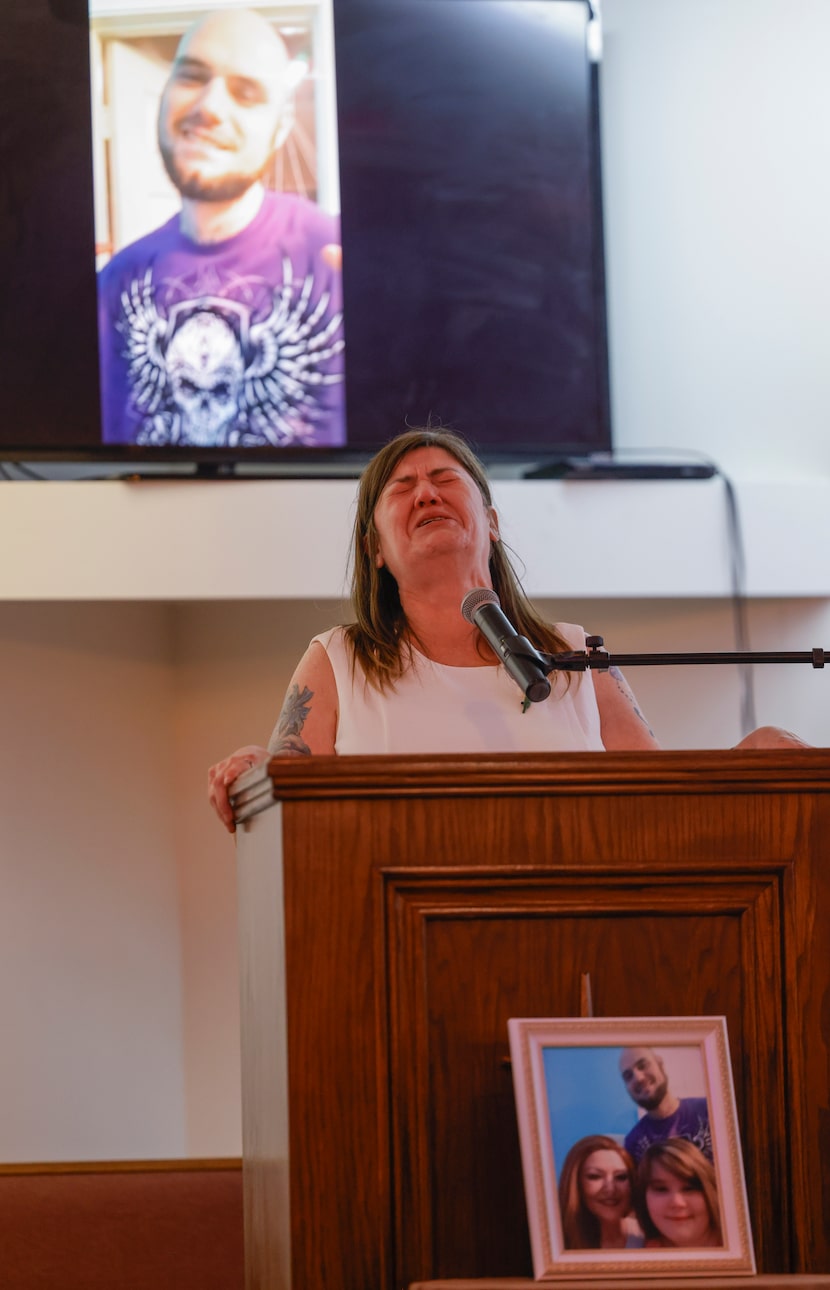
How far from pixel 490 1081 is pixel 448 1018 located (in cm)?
6

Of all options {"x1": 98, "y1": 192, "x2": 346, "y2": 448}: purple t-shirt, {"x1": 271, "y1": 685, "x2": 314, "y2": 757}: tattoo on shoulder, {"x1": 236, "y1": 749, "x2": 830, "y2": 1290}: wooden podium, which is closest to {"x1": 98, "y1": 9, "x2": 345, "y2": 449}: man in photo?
{"x1": 98, "y1": 192, "x2": 346, "y2": 448}: purple t-shirt

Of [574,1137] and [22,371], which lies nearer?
[574,1137]

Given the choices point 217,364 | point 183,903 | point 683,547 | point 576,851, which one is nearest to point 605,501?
point 683,547

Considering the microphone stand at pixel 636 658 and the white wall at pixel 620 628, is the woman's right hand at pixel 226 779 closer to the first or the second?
the microphone stand at pixel 636 658

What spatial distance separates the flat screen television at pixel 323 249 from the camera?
345cm

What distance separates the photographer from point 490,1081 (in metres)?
1.15

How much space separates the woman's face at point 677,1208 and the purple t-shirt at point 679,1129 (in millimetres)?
18

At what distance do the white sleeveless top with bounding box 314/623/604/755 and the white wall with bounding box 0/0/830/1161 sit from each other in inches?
79.7

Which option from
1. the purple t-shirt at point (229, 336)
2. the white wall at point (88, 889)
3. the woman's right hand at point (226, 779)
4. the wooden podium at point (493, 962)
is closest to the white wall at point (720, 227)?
the purple t-shirt at point (229, 336)

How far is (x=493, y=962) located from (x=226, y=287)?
9.23ft

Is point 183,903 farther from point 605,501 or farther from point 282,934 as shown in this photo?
point 282,934

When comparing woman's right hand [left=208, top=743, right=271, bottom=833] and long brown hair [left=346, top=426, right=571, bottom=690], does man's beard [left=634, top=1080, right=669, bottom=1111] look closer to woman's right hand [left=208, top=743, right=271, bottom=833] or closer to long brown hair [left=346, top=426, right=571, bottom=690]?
woman's right hand [left=208, top=743, right=271, bottom=833]

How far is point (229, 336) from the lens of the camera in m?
3.62

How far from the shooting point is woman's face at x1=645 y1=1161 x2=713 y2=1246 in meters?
1.05
